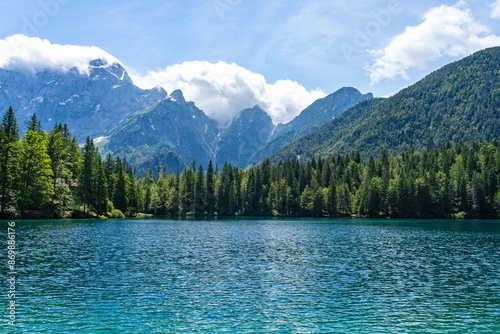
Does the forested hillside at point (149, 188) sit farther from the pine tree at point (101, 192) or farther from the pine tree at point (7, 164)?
the pine tree at point (101, 192)

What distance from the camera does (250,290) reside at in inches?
1131

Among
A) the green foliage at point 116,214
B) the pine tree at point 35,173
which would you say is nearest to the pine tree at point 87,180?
the green foliage at point 116,214

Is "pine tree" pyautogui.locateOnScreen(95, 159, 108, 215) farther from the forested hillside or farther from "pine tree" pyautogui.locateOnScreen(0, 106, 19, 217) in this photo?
"pine tree" pyautogui.locateOnScreen(0, 106, 19, 217)

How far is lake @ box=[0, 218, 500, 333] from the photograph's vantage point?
68.2 ft

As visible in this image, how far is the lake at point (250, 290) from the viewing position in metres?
20.8

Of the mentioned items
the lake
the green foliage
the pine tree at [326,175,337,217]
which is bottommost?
the lake

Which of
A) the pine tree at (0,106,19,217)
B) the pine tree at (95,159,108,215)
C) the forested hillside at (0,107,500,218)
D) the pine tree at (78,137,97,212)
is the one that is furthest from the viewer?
the pine tree at (95,159,108,215)

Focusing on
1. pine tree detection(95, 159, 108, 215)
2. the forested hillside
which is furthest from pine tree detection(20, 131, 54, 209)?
pine tree detection(95, 159, 108, 215)

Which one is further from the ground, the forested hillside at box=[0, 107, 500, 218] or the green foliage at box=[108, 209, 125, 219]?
the forested hillside at box=[0, 107, 500, 218]

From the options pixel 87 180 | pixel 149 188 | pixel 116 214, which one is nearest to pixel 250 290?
pixel 87 180

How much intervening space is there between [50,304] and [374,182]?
16571 cm

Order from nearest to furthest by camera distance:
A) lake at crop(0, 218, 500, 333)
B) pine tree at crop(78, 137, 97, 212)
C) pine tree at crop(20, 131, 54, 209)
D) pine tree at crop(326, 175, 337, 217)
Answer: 1. lake at crop(0, 218, 500, 333)
2. pine tree at crop(20, 131, 54, 209)
3. pine tree at crop(78, 137, 97, 212)
4. pine tree at crop(326, 175, 337, 217)

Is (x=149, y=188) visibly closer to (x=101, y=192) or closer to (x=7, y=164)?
(x=101, y=192)

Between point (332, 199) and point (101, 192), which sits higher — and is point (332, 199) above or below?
below
